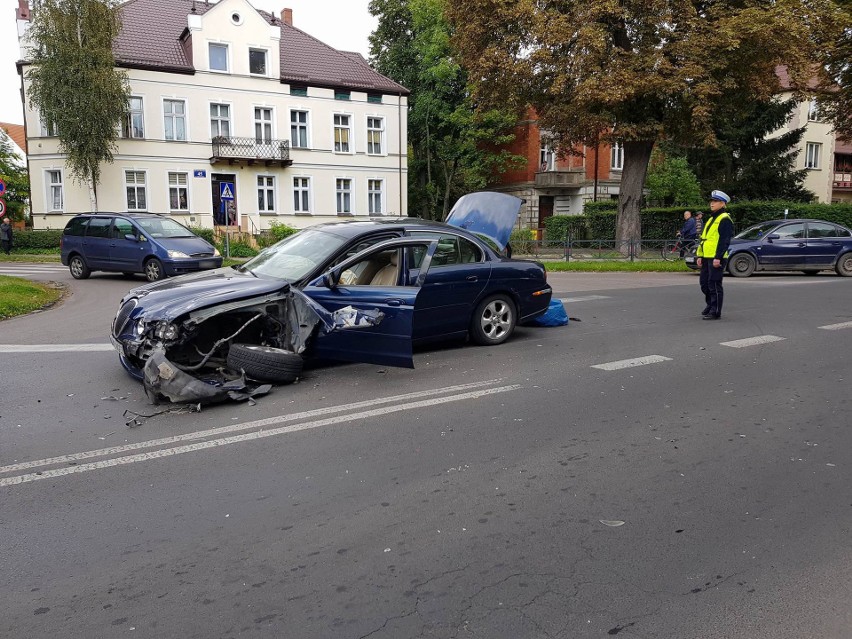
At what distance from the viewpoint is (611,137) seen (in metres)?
25.4

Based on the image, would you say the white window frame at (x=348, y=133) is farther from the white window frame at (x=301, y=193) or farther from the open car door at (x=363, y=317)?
the open car door at (x=363, y=317)

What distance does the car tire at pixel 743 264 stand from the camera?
19.4 metres

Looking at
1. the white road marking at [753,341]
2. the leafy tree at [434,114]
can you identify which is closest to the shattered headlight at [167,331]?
the white road marking at [753,341]

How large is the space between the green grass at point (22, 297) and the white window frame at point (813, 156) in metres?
55.9

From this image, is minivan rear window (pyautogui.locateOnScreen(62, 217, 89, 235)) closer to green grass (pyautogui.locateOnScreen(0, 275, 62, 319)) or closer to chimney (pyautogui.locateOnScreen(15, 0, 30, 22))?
green grass (pyautogui.locateOnScreen(0, 275, 62, 319))

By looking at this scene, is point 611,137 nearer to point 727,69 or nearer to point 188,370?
point 727,69

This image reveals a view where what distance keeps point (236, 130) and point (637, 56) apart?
21247 millimetres

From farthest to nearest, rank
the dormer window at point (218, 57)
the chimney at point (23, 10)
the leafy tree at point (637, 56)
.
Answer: the dormer window at point (218, 57)
the chimney at point (23, 10)
the leafy tree at point (637, 56)

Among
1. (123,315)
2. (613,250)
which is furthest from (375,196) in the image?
(123,315)

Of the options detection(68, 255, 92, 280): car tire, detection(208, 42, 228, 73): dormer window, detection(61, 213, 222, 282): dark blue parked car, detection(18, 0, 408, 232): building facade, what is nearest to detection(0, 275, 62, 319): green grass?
detection(61, 213, 222, 282): dark blue parked car

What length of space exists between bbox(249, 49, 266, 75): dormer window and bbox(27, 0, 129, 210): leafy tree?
7263 mm

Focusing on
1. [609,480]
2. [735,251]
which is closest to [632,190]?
[735,251]

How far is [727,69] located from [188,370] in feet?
77.6

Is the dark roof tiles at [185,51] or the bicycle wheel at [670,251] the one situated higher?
the dark roof tiles at [185,51]
